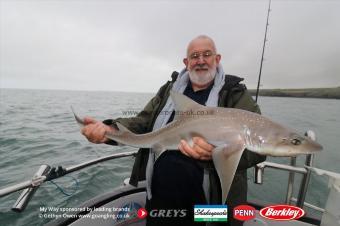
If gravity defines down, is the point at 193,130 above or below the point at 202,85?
below

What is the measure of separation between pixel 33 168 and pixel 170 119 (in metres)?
6.77

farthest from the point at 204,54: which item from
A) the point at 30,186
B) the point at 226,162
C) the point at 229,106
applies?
the point at 30,186

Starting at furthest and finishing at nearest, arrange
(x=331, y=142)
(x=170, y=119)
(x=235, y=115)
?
(x=331, y=142)
(x=170, y=119)
(x=235, y=115)

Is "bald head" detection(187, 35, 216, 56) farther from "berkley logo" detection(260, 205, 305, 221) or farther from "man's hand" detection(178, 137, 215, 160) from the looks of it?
"berkley logo" detection(260, 205, 305, 221)

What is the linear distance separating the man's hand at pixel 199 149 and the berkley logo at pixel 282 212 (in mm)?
1501

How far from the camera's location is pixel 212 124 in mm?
2424

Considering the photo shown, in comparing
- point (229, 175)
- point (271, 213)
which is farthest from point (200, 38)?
point (271, 213)

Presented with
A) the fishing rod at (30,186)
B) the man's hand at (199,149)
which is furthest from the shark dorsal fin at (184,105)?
the fishing rod at (30,186)

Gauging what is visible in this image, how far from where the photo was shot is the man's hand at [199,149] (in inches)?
91.7

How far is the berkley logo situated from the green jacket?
871 mm

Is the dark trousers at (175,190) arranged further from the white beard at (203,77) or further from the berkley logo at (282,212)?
the white beard at (203,77)

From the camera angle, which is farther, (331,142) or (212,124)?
(331,142)

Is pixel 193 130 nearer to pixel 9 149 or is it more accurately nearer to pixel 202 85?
pixel 202 85

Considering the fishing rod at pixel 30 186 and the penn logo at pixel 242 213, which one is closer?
the fishing rod at pixel 30 186
